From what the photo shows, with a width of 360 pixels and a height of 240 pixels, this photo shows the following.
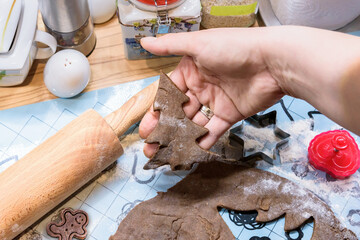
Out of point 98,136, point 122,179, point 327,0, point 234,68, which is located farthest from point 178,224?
point 327,0

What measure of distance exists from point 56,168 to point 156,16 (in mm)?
556

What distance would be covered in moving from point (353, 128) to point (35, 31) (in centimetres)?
98

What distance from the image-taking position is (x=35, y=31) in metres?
1.43

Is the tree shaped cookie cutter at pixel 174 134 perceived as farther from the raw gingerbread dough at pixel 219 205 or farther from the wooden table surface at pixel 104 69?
the wooden table surface at pixel 104 69

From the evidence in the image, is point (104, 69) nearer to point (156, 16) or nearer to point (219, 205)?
point (156, 16)

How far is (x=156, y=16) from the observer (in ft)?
4.69

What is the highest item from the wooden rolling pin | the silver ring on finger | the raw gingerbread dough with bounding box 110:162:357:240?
the silver ring on finger

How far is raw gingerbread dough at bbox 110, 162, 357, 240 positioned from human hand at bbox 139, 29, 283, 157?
15 centimetres

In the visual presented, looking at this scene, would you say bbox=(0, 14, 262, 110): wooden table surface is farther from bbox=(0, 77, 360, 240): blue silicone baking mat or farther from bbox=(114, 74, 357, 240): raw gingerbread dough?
bbox=(114, 74, 357, 240): raw gingerbread dough

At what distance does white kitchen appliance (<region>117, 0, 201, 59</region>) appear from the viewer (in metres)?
1.41

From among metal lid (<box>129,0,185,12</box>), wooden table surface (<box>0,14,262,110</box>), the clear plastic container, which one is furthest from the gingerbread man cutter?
the clear plastic container

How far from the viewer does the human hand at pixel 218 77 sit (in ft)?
4.04

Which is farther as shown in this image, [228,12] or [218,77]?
[228,12]

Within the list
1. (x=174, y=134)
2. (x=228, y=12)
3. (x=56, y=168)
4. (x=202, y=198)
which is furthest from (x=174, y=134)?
(x=228, y=12)
